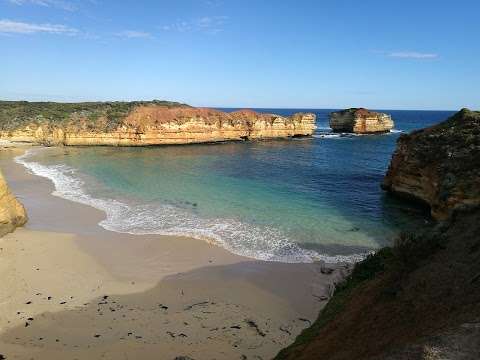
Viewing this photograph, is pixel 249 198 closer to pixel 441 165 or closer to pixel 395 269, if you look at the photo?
pixel 441 165

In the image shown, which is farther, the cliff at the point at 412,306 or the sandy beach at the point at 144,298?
the sandy beach at the point at 144,298

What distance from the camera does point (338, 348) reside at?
20.6 feet

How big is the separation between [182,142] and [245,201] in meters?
40.9

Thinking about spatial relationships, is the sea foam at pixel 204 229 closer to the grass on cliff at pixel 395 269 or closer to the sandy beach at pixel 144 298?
the sandy beach at pixel 144 298

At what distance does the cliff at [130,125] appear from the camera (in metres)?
61.7

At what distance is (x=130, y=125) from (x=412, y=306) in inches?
2381

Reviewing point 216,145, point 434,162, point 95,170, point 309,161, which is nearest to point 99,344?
A: point 434,162

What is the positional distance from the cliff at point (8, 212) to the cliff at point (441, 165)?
2073cm

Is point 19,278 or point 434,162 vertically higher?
point 434,162

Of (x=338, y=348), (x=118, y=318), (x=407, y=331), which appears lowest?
(x=118, y=318)

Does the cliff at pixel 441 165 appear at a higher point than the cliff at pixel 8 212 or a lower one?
higher

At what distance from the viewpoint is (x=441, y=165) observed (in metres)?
22.0

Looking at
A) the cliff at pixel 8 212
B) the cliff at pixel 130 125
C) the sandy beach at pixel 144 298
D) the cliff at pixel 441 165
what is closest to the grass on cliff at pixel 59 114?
the cliff at pixel 130 125

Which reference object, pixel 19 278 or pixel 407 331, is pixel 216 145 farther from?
pixel 407 331
